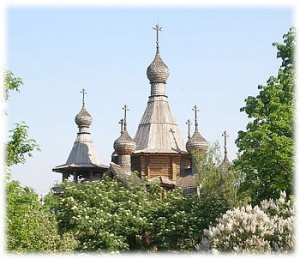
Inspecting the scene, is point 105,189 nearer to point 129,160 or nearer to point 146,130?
point 129,160

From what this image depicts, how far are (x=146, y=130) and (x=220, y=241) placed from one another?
2381 centimetres

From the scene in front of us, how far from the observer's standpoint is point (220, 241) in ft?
43.6

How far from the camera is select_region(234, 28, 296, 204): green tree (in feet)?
55.7

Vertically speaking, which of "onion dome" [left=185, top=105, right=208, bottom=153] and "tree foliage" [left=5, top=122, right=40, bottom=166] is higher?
"onion dome" [left=185, top=105, right=208, bottom=153]

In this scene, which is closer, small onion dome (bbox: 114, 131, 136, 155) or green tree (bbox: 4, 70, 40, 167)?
green tree (bbox: 4, 70, 40, 167)

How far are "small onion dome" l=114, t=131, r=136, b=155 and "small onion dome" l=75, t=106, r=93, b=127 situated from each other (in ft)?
28.4

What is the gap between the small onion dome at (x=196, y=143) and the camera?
116 ft

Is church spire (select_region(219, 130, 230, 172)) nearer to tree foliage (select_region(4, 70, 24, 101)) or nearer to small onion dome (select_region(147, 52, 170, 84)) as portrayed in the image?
small onion dome (select_region(147, 52, 170, 84))

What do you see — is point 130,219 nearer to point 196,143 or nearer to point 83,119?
point 196,143

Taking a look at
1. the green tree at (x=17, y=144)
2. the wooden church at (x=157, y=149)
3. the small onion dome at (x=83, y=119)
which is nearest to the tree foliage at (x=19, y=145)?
the green tree at (x=17, y=144)

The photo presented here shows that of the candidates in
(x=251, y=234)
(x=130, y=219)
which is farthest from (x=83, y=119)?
(x=251, y=234)

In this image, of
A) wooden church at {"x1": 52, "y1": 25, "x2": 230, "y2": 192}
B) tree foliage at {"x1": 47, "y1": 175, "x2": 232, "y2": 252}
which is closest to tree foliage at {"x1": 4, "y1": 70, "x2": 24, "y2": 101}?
tree foliage at {"x1": 47, "y1": 175, "x2": 232, "y2": 252}

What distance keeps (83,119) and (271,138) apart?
88.2 ft

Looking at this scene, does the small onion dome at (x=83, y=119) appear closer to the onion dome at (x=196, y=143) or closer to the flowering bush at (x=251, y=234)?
the onion dome at (x=196, y=143)
